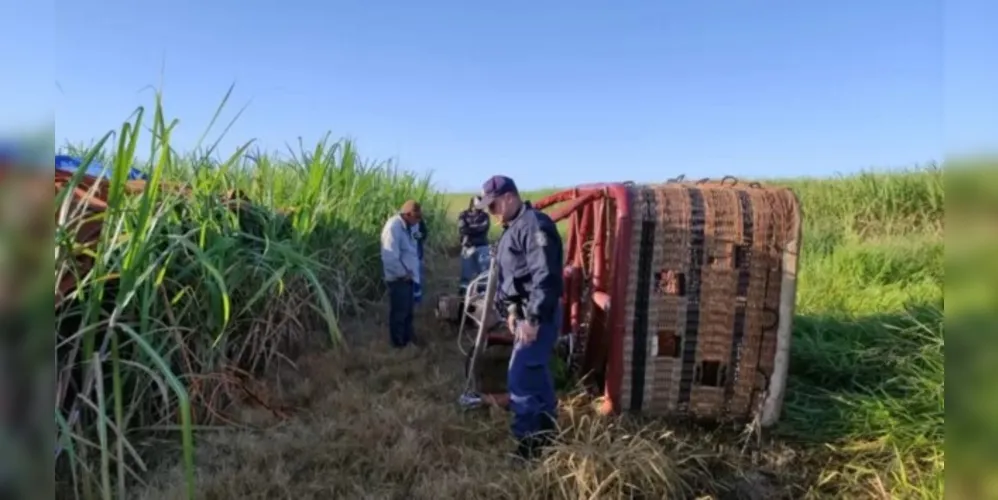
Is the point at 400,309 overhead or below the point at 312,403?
overhead

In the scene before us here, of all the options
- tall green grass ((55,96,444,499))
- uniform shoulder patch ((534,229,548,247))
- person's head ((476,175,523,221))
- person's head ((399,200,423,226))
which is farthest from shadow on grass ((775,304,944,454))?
person's head ((399,200,423,226))

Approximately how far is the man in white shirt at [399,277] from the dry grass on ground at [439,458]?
4.44 ft

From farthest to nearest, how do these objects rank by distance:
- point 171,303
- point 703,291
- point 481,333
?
point 481,333
point 703,291
point 171,303

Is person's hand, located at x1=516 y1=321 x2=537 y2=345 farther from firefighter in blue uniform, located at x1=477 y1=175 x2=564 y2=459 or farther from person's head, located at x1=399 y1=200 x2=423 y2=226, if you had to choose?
person's head, located at x1=399 y1=200 x2=423 y2=226

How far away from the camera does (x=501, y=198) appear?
3.98 meters

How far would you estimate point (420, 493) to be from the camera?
3242mm

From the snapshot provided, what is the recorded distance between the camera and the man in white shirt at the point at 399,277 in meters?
5.88

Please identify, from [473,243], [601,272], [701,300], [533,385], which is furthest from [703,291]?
[473,243]

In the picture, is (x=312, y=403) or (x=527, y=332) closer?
(x=527, y=332)

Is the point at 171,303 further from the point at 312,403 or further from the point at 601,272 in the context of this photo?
the point at 601,272

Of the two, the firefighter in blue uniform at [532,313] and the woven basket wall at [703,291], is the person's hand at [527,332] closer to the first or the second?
the firefighter in blue uniform at [532,313]

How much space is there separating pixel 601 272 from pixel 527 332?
1.08 meters

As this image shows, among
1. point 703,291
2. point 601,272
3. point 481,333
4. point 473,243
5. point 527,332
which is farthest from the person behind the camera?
point 473,243

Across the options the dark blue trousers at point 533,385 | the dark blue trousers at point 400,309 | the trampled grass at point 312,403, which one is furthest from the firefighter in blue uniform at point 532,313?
the dark blue trousers at point 400,309
